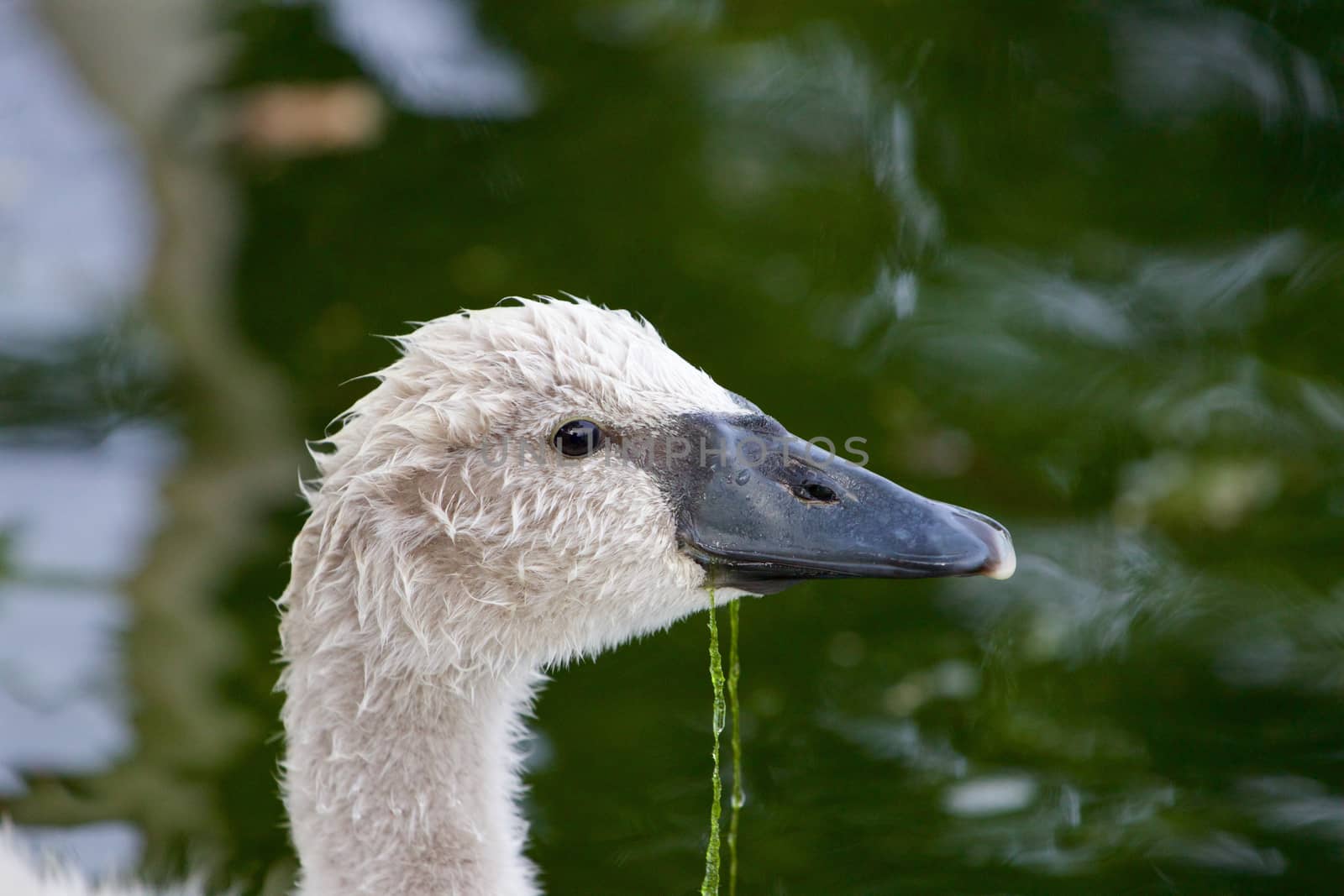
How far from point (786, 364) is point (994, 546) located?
296cm

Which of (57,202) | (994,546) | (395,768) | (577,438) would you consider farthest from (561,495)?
(57,202)

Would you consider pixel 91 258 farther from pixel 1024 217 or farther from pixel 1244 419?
pixel 1244 419

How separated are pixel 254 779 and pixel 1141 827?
8.19 feet

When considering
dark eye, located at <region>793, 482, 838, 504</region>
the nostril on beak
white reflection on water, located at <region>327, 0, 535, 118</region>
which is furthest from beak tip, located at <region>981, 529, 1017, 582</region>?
white reflection on water, located at <region>327, 0, 535, 118</region>

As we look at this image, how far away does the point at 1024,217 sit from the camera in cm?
636

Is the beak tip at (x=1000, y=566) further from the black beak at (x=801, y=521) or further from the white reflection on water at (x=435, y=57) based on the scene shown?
the white reflection on water at (x=435, y=57)

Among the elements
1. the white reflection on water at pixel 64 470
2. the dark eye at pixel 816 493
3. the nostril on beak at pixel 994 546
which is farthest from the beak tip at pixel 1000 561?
the white reflection on water at pixel 64 470

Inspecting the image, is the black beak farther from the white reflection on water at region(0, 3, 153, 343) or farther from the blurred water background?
the white reflection on water at region(0, 3, 153, 343)

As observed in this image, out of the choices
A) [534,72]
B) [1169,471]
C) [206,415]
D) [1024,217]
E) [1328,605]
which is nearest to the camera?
[1328,605]

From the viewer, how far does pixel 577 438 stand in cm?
308

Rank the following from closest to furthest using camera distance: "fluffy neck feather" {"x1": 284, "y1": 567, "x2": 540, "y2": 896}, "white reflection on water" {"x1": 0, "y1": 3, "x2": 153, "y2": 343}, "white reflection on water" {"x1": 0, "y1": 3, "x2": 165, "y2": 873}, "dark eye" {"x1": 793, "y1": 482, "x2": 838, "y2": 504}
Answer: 1. "dark eye" {"x1": 793, "y1": 482, "x2": 838, "y2": 504}
2. "fluffy neck feather" {"x1": 284, "y1": 567, "x2": 540, "y2": 896}
3. "white reflection on water" {"x1": 0, "y1": 3, "x2": 165, "y2": 873}
4. "white reflection on water" {"x1": 0, "y1": 3, "x2": 153, "y2": 343}

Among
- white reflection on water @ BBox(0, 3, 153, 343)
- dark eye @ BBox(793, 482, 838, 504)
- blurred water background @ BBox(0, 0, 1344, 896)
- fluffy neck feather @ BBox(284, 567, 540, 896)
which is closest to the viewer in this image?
dark eye @ BBox(793, 482, 838, 504)

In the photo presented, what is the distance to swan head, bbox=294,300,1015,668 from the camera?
9.93 feet

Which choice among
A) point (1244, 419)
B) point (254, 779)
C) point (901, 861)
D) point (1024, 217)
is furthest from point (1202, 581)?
point (254, 779)
